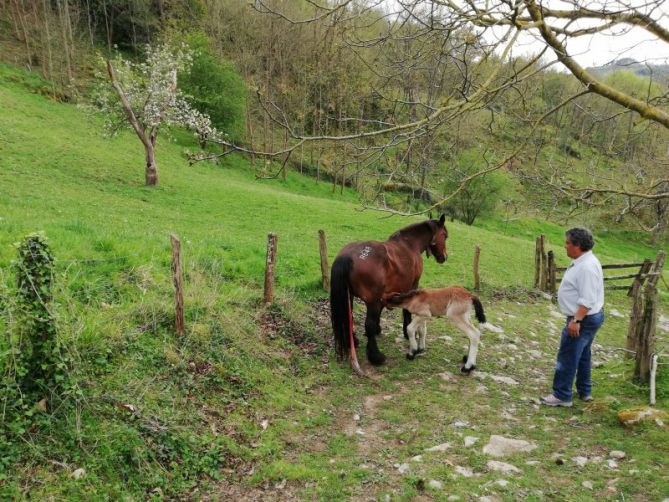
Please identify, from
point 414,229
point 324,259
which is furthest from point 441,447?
point 324,259

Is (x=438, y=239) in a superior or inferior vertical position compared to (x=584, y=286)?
superior

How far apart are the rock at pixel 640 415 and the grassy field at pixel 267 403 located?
0.13m

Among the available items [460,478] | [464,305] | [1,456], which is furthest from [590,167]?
[1,456]

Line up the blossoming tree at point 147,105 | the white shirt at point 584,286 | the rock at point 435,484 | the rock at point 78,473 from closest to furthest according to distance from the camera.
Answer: the rock at point 78,473
the rock at point 435,484
the white shirt at point 584,286
the blossoming tree at point 147,105

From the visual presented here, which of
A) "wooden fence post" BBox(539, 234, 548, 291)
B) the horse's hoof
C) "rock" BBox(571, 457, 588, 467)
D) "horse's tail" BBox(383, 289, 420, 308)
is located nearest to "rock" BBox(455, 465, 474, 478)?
"rock" BBox(571, 457, 588, 467)

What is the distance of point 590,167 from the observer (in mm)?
6305

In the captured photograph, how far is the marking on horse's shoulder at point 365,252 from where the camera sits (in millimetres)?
6844

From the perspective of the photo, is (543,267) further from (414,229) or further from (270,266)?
(270,266)

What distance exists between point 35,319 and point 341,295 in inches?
154

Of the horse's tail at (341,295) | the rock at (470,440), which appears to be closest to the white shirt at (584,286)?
the rock at (470,440)

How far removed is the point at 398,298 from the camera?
723cm

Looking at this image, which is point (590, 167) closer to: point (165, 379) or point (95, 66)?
point (165, 379)

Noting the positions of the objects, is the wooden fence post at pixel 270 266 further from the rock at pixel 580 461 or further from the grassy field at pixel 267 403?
the rock at pixel 580 461

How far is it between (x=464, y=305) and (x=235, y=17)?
127 ft
